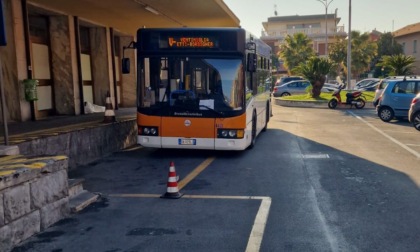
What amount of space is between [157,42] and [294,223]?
20.6 ft

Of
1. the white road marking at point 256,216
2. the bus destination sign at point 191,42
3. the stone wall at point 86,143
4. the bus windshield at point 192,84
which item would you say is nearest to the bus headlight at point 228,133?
the bus windshield at point 192,84

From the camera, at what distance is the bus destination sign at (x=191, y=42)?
10.1 metres

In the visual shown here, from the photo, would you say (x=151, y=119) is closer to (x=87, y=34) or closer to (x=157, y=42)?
(x=157, y=42)

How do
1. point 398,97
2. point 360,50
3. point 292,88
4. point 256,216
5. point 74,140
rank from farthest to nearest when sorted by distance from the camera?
point 360,50 → point 292,88 → point 398,97 → point 74,140 → point 256,216

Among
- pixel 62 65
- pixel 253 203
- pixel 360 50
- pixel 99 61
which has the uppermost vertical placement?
pixel 360 50

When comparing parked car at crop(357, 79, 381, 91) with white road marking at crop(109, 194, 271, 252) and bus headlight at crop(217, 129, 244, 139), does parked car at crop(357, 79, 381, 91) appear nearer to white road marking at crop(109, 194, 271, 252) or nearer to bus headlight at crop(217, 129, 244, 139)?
bus headlight at crop(217, 129, 244, 139)

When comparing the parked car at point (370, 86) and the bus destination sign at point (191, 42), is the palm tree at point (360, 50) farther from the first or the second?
the bus destination sign at point (191, 42)

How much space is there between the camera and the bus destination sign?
33.0 ft

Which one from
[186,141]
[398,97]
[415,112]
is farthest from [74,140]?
[398,97]

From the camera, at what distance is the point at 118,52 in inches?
911

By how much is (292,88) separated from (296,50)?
57.5 ft

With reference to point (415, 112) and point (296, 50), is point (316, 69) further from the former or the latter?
point (296, 50)

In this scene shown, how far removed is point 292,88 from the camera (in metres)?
37.1

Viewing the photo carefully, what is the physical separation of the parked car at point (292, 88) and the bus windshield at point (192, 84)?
91.0ft
